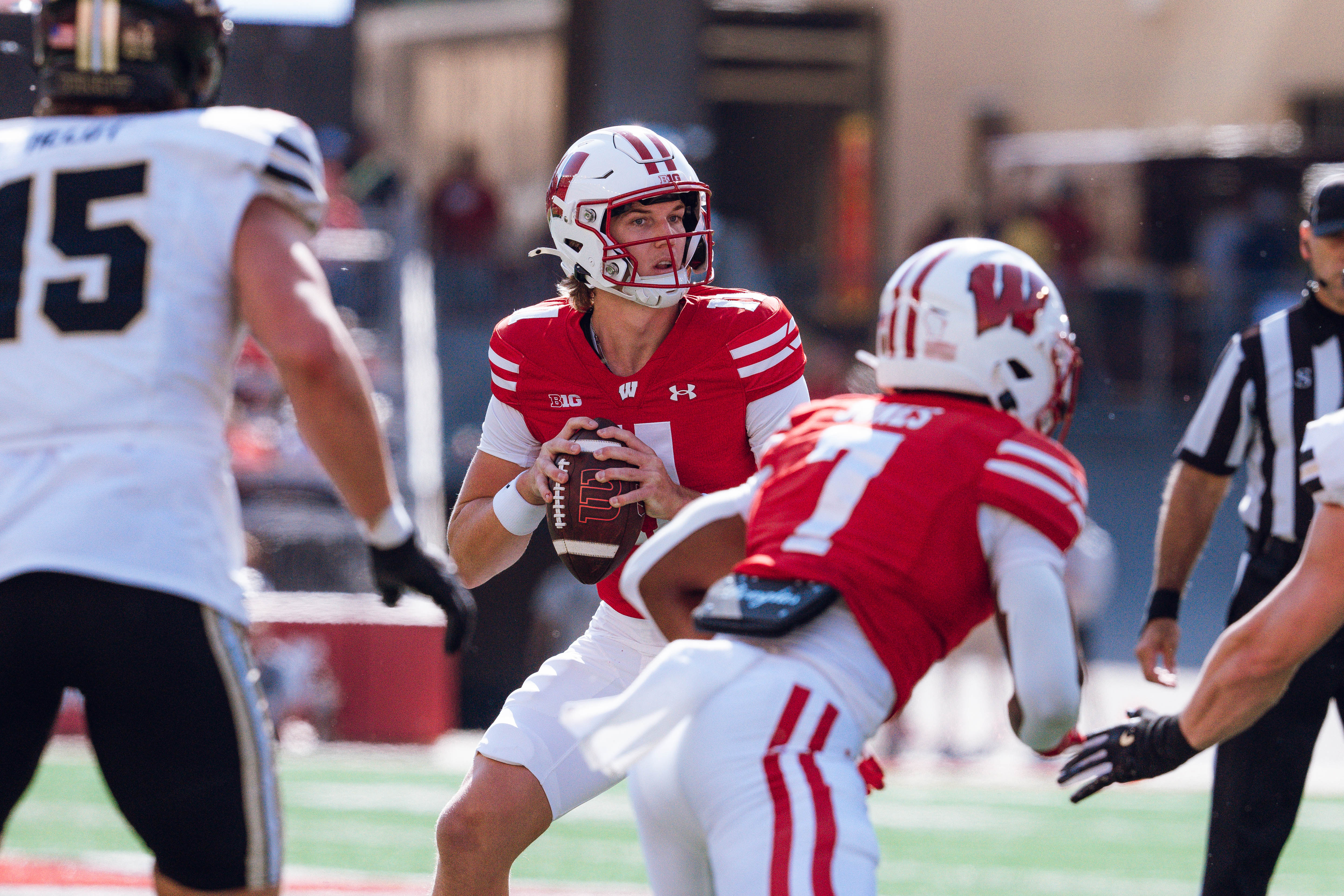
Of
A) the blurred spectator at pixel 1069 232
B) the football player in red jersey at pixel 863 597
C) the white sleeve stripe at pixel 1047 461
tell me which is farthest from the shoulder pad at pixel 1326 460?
the blurred spectator at pixel 1069 232

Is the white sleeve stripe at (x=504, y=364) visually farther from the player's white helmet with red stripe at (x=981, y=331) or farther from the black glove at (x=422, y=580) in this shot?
the player's white helmet with red stripe at (x=981, y=331)

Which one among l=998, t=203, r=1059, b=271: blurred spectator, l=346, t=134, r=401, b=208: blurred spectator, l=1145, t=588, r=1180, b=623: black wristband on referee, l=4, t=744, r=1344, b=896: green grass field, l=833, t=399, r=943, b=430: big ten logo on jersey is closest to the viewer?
l=833, t=399, r=943, b=430: big ten logo on jersey

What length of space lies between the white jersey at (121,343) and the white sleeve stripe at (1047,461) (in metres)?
1.09

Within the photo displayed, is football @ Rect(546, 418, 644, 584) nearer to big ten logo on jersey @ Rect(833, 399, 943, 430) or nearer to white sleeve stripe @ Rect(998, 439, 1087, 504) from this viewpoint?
big ten logo on jersey @ Rect(833, 399, 943, 430)

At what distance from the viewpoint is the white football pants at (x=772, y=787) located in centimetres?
239

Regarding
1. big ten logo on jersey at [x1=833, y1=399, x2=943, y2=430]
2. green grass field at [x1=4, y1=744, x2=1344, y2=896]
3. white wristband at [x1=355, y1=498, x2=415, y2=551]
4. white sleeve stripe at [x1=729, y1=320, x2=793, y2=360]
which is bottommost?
green grass field at [x1=4, y1=744, x2=1344, y2=896]

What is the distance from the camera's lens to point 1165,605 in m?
4.13

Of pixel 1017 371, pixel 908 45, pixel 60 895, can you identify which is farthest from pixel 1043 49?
pixel 1017 371

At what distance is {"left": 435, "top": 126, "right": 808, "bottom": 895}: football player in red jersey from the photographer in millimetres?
3430

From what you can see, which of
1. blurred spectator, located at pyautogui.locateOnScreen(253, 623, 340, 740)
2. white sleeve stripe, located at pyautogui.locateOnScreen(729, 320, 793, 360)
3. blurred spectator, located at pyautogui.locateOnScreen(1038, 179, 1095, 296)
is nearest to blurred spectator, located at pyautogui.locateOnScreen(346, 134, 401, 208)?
blurred spectator, located at pyautogui.locateOnScreen(253, 623, 340, 740)

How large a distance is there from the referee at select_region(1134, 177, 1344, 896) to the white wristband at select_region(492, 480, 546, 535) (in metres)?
1.45

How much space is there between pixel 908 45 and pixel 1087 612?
349 inches

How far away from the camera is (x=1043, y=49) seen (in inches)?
672

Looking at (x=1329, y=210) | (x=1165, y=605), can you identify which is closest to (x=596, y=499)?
(x=1165, y=605)
